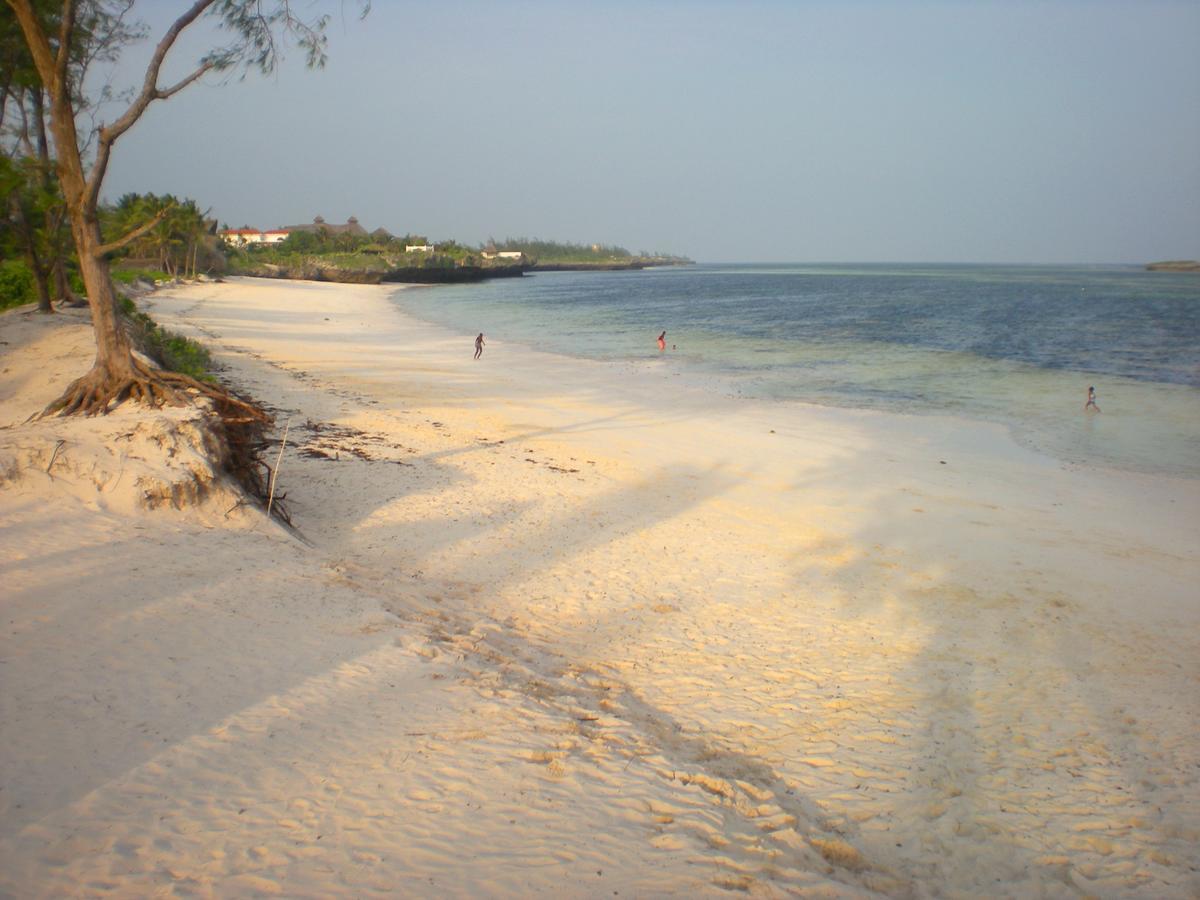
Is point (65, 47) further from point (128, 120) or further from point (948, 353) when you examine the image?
point (948, 353)

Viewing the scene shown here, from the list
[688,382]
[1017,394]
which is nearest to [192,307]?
[688,382]

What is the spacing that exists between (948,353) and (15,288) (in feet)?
119

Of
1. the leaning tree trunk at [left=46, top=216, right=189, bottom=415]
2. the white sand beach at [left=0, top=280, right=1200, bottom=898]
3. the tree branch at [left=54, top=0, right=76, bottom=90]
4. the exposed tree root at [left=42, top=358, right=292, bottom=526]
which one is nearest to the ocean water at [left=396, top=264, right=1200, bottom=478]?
the white sand beach at [left=0, top=280, right=1200, bottom=898]

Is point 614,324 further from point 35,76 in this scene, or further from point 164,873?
point 164,873

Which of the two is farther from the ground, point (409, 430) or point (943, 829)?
point (409, 430)

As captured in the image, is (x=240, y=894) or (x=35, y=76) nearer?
(x=240, y=894)

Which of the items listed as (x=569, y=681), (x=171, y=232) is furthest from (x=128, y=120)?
(x=171, y=232)

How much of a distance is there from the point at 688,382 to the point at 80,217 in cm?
1717

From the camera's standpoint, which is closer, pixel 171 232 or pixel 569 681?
pixel 569 681

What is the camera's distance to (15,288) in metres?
25.0

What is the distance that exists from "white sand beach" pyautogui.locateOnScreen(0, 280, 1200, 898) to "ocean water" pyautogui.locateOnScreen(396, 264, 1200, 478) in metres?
7.57

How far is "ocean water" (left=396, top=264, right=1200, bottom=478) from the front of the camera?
18.3 m

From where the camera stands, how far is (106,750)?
388 cm

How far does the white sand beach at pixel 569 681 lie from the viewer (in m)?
3.63
